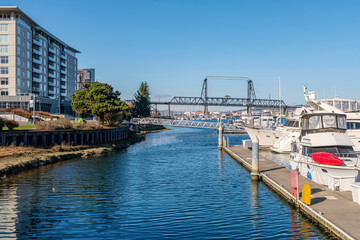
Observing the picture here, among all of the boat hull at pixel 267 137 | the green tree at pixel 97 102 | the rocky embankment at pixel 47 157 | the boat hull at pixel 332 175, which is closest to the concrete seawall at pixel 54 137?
the rocky embankment at pixel 47 157

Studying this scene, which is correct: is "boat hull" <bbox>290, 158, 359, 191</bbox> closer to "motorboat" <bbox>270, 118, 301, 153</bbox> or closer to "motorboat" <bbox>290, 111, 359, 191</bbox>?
"motorboat" <bbox>290, 111, 359, 191</bbox>

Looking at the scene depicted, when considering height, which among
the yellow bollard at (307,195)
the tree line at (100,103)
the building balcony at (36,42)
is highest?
the building balcony at (36,42)

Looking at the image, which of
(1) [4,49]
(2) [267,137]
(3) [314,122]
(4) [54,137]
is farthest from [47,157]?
(1) [4,49]

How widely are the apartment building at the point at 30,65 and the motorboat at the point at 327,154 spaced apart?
59.5 meters

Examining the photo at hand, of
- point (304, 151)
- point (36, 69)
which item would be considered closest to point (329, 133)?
point (304, 151)

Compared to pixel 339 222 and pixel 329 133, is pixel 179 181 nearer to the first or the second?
pixel 329 133

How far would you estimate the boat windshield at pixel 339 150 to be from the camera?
89.0 ft

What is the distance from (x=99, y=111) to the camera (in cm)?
7031

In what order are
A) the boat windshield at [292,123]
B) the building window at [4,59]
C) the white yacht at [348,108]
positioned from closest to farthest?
the white yacht at [348,108], the boat windshield at [292,123], the building window at [4,59]

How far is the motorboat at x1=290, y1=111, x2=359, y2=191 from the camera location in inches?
933

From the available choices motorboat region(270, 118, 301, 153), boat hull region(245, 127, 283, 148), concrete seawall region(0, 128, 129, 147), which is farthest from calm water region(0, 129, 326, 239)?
boat hull region(245, 127, 283, 148)

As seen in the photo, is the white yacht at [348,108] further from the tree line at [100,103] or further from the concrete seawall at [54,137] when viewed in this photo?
the tree line at [100,103]

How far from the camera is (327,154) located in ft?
82.7

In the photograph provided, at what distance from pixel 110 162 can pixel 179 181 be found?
15694mm
